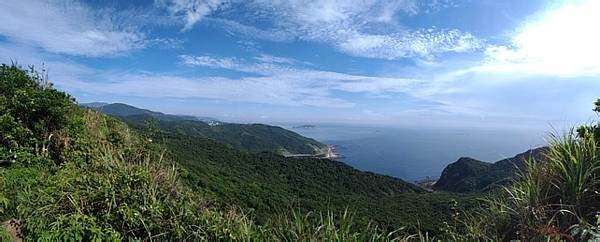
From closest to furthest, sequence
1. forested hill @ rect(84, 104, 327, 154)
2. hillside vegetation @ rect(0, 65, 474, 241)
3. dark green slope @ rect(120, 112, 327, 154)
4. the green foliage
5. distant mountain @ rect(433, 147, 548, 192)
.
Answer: hillside vegetation @ rect(0, 65, 474, 241)
the green foliage
distant mountain @ rect(433, 147, 548, 192)
forested hill @ rect(84, 104, 327, 154)
dark green slope @ rect(120, 112, 327, 154)

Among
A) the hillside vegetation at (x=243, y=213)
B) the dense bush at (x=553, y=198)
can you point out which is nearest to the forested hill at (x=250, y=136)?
the hillside vegetation at (x=243, y=213)

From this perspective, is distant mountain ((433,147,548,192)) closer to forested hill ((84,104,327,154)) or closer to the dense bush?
forested hill ((84,104,327,154))

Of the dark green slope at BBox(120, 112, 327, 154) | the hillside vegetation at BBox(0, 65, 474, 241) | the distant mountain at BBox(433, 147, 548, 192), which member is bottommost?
the distant mountain at BBox(433, 147, 548, 192)

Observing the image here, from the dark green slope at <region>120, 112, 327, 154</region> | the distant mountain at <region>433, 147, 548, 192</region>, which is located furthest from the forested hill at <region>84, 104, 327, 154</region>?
the distant mountain at <region>433, 147, 548, 192</region>

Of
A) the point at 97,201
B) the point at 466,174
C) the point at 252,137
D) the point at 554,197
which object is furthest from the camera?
the point at 252,137

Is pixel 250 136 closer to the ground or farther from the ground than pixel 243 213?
closer to the ground

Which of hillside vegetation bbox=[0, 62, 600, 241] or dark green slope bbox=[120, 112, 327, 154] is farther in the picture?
dark green slope bbox=[120, 112, 327, 154]

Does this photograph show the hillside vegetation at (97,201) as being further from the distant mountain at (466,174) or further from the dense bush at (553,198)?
the distant mountain at (466,174)

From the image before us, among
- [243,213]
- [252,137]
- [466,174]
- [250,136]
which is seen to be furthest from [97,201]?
[250,136]

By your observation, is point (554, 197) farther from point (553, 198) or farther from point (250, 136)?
point (250, 136)

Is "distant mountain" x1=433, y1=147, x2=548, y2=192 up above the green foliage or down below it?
below

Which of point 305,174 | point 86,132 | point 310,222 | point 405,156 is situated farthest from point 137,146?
point 405,156
